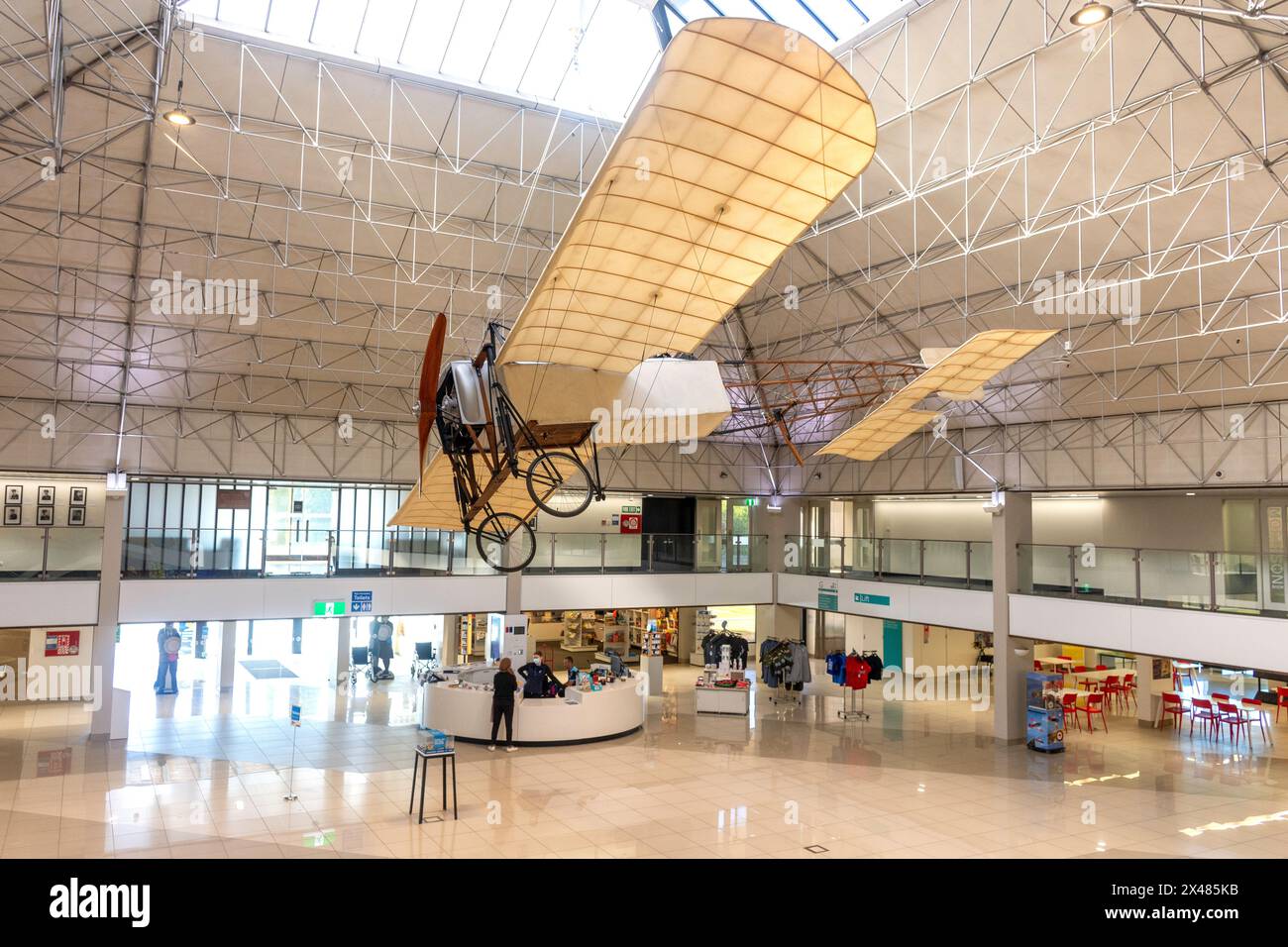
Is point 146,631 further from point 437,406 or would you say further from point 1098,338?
point 1098,338

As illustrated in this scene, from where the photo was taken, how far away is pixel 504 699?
1467cm

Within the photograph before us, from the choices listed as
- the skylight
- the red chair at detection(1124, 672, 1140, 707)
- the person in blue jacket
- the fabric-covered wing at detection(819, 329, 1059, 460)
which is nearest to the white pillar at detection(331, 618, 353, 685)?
the person in blue jacket

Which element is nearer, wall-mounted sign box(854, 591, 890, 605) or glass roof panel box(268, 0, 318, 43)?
glass roof panel box(268, 0, 318, 43)

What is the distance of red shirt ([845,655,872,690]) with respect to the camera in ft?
61.2

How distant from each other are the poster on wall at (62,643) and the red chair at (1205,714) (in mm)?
25029

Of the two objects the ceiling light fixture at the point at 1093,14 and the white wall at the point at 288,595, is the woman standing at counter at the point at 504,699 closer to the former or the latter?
the white wall at the point at 288,595

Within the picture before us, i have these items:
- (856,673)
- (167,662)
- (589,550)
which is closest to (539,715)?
(589,550)

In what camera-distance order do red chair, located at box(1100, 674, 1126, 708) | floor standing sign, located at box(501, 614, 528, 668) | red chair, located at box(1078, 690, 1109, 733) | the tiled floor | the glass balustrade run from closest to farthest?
1. the tiled floor
2. the glass balustrade
3. red chair, located at box(1078, 690, 1109, 733)
4. floor standing sign, located at box(501, 614, 528, 668)
5. red chair, located at box(1100, 674, 1126, 708)

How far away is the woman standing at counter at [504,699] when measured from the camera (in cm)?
1454

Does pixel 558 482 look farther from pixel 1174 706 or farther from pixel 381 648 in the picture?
pixel 1174 706

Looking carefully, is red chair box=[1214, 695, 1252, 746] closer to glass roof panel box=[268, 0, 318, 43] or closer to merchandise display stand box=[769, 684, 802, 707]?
merchandise display stand box=[769, 684, 802, 707]

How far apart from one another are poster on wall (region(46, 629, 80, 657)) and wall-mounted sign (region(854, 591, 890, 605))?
1902 centimetres

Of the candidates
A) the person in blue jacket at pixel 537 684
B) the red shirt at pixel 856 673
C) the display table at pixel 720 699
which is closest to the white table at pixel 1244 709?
the red shirt at pixel 856 673

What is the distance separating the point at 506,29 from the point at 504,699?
10.7 m
